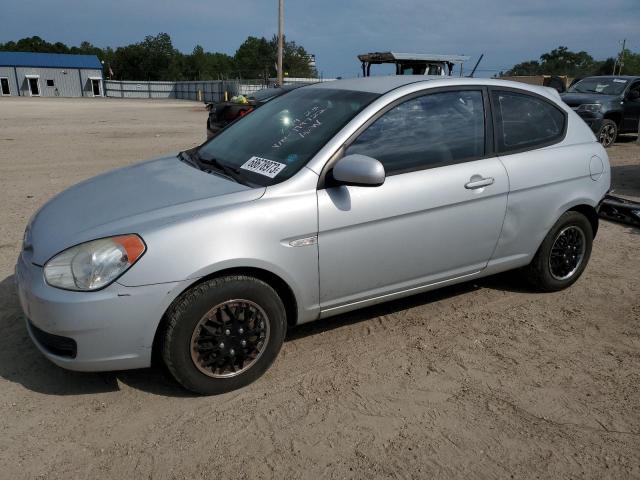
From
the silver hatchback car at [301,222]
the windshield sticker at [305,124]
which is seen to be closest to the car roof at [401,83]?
the silver hatchback car at [301,222]

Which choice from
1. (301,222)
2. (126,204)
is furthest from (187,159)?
(301,222)

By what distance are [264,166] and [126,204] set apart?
817 mm

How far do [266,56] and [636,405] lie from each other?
327 feet

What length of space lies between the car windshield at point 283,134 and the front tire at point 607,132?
10.8 m

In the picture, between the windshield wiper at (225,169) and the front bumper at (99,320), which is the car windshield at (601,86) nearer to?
the windshield wiper at (225,169)

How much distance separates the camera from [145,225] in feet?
8.75

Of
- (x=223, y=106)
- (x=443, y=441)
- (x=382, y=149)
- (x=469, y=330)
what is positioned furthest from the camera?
(x=223, y=106)

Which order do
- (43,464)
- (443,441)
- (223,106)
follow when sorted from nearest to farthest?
(43,464)
(443,441)
(223,106)

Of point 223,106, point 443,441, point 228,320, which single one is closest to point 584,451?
point 443,441

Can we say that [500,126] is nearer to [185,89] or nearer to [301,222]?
[301,222]

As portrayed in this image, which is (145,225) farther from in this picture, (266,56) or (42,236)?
(266,56)

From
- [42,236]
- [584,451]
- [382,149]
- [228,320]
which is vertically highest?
[382,149]

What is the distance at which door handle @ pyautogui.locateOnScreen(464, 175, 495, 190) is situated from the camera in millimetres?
3467

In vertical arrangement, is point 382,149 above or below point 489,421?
above
